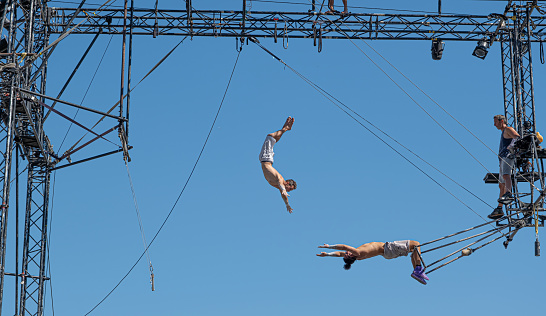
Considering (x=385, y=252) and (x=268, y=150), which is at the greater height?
(x=268, y=150)

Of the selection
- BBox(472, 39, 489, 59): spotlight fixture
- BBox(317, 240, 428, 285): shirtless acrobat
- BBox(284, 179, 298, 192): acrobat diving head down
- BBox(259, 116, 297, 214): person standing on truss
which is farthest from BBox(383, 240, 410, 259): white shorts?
BBox(472, 39, 489, 59): spotlight fixture

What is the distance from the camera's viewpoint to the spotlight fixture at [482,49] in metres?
22.2

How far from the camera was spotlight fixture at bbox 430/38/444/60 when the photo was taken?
2264 cm

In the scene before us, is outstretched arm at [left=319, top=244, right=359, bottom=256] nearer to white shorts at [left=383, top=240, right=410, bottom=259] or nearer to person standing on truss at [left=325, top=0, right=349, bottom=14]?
white shorts at [left=383, top=240, right=410, bottom=259]

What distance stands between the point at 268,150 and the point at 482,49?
572 cm

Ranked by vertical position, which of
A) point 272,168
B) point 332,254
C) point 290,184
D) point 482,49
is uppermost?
point 482,49

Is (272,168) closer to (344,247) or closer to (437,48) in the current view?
(344,247)

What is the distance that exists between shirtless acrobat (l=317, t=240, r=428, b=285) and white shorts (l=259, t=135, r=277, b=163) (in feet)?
7.12

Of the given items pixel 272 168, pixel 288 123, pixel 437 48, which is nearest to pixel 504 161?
pixel 437 48

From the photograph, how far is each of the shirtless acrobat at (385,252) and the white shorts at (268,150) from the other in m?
2.17

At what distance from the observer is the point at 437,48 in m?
22.7

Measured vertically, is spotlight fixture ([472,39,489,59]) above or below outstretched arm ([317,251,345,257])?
above

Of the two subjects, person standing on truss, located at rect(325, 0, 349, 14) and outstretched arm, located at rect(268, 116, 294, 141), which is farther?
person standing on truss, located at rect(325, 0, 349, 14)

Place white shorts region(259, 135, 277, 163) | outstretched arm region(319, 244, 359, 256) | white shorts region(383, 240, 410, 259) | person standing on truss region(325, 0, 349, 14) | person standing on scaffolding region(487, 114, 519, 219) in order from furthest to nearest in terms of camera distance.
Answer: person standing on truss region(325, 0, 349, 14), person standing on scaffolding region(487, 114, 519, 219), white shorts region(259, 135, 277, 163), white shorts region(383, 240, 410, 259), outstretched arm region(319, 244, 359, 256)
